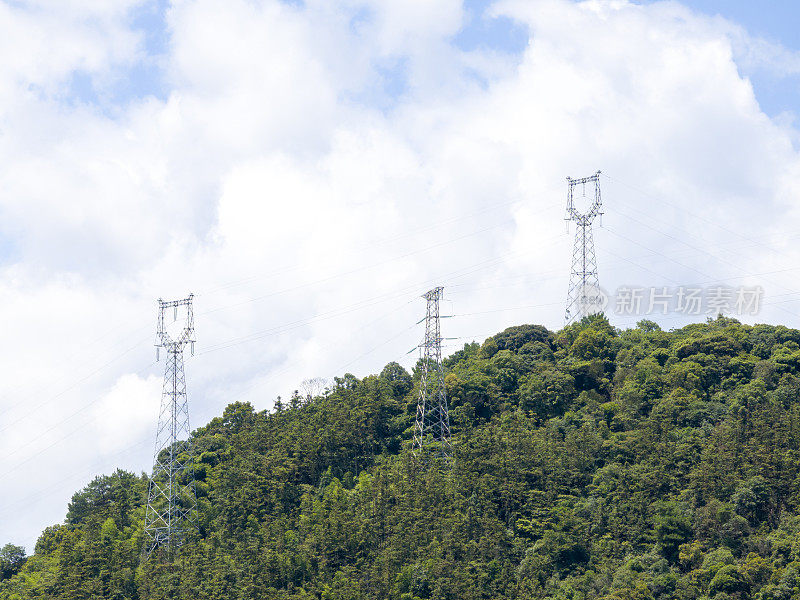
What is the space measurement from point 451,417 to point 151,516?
23.2 meters

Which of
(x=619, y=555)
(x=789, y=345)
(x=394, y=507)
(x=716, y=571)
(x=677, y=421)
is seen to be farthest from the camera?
(x=789, y=345)

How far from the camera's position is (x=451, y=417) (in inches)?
3159

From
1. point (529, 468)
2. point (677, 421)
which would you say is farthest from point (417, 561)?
point (677, 421)

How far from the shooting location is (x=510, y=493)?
67.0 meters

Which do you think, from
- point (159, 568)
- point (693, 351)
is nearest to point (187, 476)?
point (159, 568)

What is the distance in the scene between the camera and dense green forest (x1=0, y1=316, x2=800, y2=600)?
60438 millimetres

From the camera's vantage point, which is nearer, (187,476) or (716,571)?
(716,571)

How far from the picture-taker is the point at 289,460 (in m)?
77.4

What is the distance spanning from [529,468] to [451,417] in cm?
1219

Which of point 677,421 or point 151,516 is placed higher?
point 677,421

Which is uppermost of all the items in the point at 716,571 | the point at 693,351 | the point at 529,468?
the point at 693,351

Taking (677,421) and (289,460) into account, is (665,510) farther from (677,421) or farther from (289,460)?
(289,460)

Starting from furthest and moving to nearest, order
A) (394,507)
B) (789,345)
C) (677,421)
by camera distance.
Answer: (789,345), (677,421), (394,507)

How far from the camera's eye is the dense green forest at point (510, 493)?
6044cm
